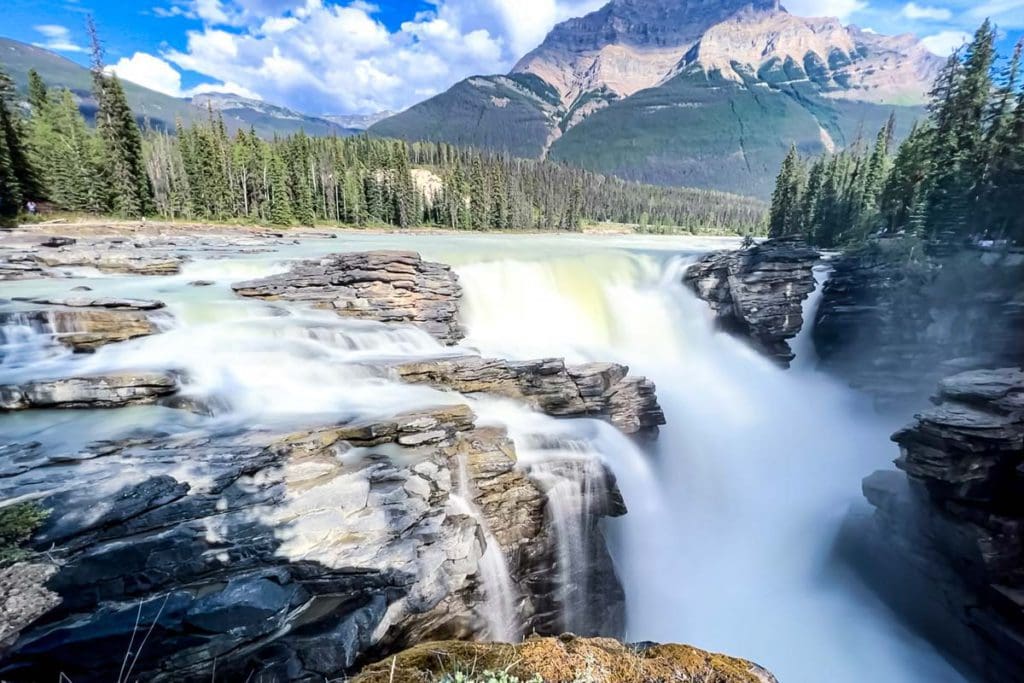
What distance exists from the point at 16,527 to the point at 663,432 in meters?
16.2

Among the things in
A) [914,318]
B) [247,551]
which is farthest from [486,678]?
[914,318]

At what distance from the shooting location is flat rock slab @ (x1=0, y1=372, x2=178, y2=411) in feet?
30.8

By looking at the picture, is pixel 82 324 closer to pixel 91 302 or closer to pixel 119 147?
pixel 91 302

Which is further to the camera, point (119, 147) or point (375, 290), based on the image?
point (119, 147)

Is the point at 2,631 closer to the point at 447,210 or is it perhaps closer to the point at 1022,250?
the point at 1022,250

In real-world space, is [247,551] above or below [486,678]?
below

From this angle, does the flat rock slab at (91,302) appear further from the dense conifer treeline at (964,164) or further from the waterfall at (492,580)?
the dense conifer treeline at (964,164)

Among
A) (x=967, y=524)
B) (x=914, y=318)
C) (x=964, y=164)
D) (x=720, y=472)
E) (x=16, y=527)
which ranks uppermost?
(x=964, y=164)

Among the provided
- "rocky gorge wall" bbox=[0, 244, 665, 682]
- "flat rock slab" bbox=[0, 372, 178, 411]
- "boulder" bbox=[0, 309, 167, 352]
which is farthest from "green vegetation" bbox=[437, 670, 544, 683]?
"boulder" bbox=[0, 309, 167, 352]

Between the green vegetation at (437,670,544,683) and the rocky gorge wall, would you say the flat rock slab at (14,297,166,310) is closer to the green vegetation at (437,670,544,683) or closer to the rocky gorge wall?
the rocky gorge wall

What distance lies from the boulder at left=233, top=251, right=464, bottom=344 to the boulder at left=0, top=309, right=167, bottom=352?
4751 millimetres

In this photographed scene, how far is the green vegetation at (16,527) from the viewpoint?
5.23 meters

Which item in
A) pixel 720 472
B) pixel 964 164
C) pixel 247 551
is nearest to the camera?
pixel 247 551

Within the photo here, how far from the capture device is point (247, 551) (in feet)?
20.6
